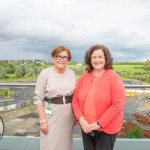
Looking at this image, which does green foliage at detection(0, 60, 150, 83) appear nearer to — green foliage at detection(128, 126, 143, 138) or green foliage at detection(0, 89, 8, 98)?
green foliage at detection(0, 89, 8, 98)

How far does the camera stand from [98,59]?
215cm

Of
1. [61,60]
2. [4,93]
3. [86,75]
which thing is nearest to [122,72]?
[86,75]

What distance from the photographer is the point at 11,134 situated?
3.55 metres

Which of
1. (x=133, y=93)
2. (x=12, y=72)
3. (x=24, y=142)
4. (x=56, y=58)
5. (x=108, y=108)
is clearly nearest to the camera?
(x=108, y=108)

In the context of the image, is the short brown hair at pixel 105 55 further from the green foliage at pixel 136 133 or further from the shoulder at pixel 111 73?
the green foliage at pixel 136 133

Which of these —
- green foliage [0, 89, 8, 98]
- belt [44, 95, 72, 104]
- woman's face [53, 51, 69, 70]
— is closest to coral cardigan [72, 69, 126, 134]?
belt [44, 95, 72, 104]

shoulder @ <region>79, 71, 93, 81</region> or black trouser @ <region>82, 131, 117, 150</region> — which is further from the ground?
shoulder @ <region>79, 71, 93, 81</region>

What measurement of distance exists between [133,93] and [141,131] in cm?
59

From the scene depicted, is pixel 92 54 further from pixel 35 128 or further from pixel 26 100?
pixel 35 128

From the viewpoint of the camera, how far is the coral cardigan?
6.90ft

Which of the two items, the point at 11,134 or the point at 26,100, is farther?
the point at 11,134

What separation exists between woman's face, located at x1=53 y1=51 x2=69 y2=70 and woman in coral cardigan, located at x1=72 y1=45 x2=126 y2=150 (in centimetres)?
15

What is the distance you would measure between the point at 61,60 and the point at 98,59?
291mm

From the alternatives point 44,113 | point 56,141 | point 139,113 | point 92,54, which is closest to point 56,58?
point 92,54
